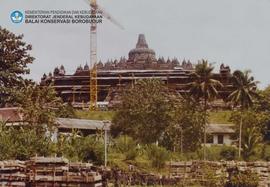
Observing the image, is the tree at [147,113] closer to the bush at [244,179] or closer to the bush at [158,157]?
the bush at [158,157]

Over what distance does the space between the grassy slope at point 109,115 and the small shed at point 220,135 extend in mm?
4146

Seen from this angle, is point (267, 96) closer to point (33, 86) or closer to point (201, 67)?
point (201, 67)

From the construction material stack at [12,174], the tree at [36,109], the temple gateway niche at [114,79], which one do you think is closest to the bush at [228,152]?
the tree at [36,109]

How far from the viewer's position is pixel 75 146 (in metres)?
33.8

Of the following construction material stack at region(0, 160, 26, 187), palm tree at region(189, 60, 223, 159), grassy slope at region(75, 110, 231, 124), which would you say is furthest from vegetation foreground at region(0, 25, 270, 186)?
construction material stack at region(0, 160, 26, 187)

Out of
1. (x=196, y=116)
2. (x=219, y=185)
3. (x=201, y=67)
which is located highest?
(x=201, y=67)

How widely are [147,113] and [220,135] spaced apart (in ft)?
41.7

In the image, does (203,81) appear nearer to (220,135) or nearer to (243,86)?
(243,86)

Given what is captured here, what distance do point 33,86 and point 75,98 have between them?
43.8 meters

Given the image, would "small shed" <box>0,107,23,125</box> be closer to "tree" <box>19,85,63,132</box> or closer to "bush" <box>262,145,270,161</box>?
"tree" <box>19,85,63,132</box>

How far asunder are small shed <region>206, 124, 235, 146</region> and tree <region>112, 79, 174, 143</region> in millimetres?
8911

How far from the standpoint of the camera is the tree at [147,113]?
50406mm

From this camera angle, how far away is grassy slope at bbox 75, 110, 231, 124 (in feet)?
216

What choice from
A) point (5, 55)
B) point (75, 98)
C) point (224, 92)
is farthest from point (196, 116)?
point (75, 98)
